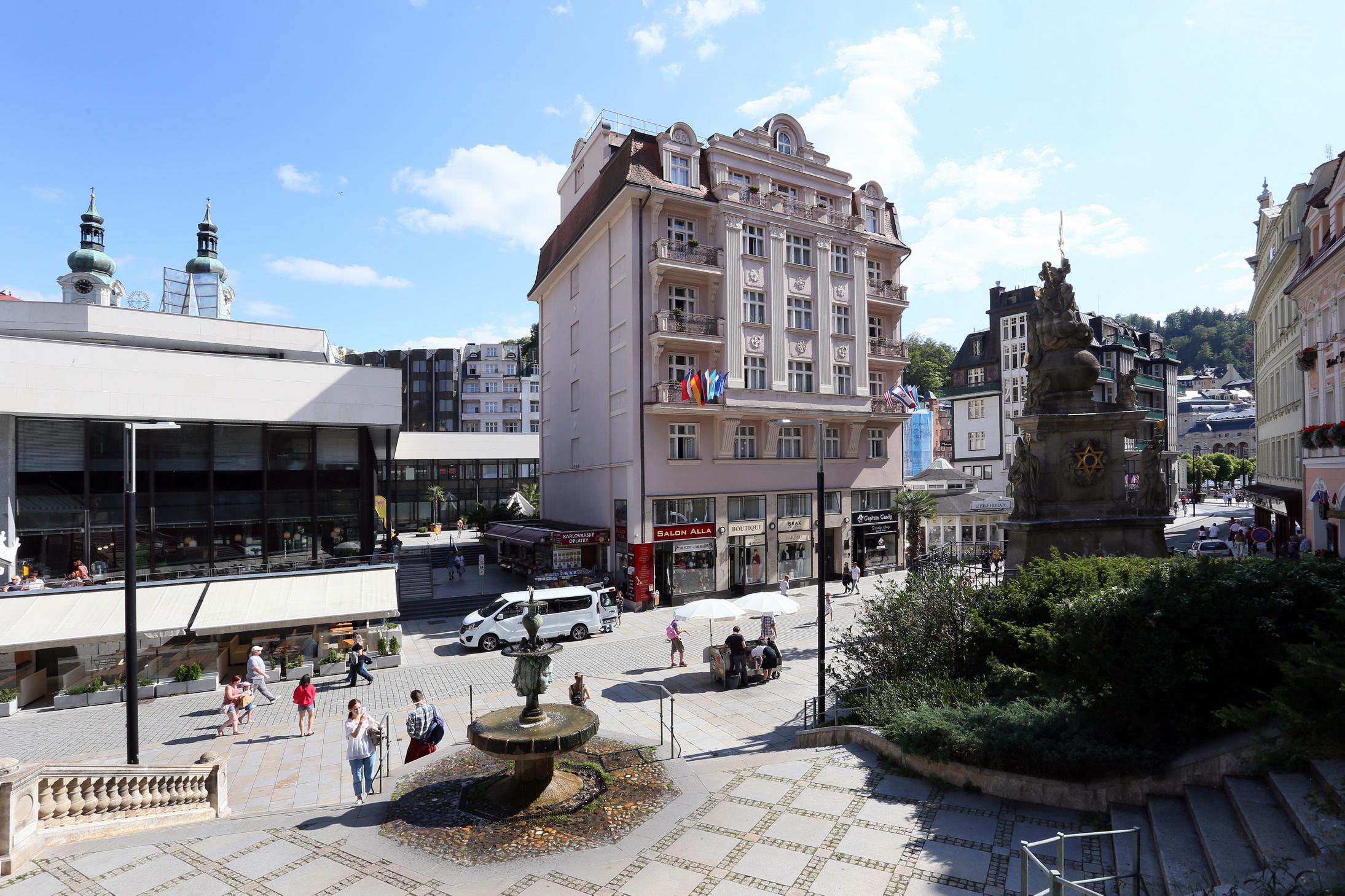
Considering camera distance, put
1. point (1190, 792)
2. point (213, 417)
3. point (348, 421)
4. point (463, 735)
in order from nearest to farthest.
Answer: point (1190, 792)
point (463, 735)
point (213, 417)
point (348, 421)

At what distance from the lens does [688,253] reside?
32.1 metres

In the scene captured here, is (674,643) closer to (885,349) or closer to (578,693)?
(578,693)

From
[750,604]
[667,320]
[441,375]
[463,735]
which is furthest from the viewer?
[441,375]

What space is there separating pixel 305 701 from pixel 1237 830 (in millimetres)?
16913

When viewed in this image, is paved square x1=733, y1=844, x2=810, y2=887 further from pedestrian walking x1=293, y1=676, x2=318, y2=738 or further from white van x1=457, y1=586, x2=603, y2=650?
white van x1=457, y1=586, x2=603, y2=650

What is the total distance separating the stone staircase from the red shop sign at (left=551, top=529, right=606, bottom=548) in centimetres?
2571

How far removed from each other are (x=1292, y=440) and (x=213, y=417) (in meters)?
48.2

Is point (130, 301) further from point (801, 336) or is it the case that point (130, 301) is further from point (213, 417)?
point (801, 336)

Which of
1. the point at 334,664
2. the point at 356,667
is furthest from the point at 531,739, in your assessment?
the point at 334,664

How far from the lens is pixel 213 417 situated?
85.3 feet

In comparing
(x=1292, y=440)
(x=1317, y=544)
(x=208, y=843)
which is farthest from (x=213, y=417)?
(x=1292, y=440)

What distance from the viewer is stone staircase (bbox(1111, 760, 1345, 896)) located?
6117mm

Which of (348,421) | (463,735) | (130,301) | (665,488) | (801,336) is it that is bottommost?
(463,735)

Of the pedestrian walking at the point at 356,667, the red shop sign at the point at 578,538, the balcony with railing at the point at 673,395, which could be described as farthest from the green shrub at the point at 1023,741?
the red shop sign at the point at 578,538
